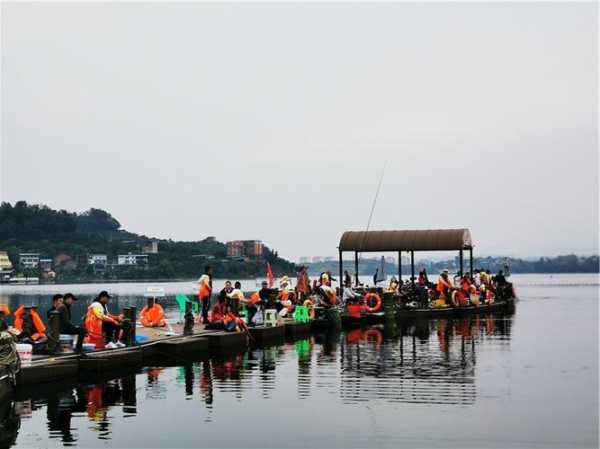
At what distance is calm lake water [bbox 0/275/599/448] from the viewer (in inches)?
595

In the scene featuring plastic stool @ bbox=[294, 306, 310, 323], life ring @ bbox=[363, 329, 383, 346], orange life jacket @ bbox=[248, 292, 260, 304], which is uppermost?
orange life jacket @ bbox=[248, 292, 260, 304]

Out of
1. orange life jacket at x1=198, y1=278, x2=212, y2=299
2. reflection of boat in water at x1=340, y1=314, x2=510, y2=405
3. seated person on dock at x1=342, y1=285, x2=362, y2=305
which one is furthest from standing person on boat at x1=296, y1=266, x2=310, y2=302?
orange life jacket at x1=198, y1=278, x2=212, y2=299

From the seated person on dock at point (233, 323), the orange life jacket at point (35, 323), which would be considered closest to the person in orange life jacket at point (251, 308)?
the seated person on dock at point (233, 323)

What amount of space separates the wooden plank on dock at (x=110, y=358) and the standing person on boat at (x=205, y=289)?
6208 mm

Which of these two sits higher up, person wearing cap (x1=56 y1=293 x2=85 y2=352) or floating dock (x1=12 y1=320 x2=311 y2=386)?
person wearing cap (x1=56 y1=293 x2=85 y2=352)

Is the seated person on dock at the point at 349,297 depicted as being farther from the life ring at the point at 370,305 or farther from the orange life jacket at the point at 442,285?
the orange life jacket at the point at 442,285

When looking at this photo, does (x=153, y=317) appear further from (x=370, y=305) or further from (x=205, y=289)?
(x=370, y=305)

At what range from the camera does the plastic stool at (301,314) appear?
35219 millimetres

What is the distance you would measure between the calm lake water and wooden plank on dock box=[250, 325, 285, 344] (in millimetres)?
1323

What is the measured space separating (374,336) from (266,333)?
606cm

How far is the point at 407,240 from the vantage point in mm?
47875

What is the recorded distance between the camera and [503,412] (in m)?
17.5

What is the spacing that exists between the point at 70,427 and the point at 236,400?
4.14 meters

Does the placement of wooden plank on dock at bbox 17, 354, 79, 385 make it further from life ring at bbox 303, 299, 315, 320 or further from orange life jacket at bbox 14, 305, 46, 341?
life ring at bbox 303, 299, 315, 320
